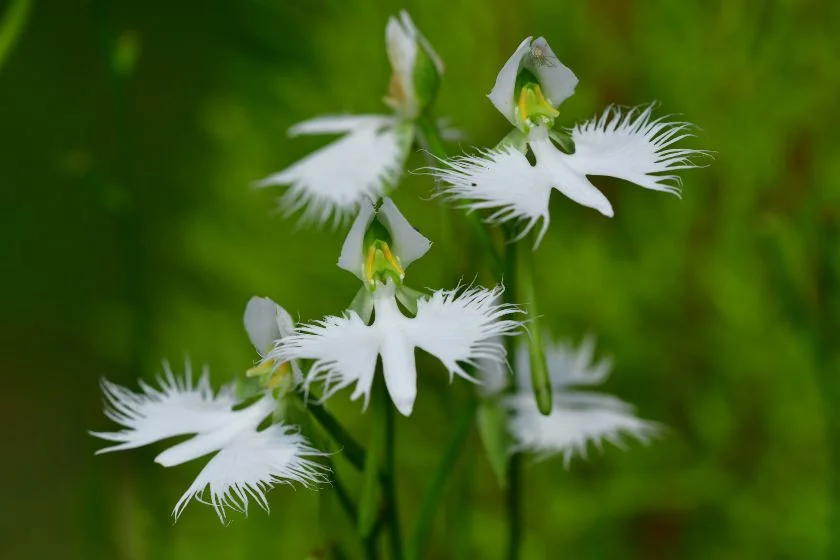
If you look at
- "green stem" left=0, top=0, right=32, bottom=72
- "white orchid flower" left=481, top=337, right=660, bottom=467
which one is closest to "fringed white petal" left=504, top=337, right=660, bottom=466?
"white orchid flower" left=481, top=337, right=660, bottom=467

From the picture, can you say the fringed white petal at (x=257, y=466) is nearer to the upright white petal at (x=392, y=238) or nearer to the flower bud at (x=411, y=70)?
the upright white petal at (x=392, y=238)

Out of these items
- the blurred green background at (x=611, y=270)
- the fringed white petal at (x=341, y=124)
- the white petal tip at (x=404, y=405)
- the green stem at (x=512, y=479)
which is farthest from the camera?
the blurred green background at (x=611, y=270)

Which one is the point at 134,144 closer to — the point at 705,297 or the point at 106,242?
the point at 106,242

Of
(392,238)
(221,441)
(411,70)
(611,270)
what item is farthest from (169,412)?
(611,270)

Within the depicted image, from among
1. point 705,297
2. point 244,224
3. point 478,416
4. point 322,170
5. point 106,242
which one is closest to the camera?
point 478,416

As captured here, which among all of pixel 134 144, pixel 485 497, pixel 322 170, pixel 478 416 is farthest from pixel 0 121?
pixel 478 416

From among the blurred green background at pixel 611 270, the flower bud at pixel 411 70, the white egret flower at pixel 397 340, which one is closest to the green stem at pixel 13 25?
the blurred green background at pixel 611 270

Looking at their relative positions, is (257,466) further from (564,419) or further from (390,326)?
(564,419)
